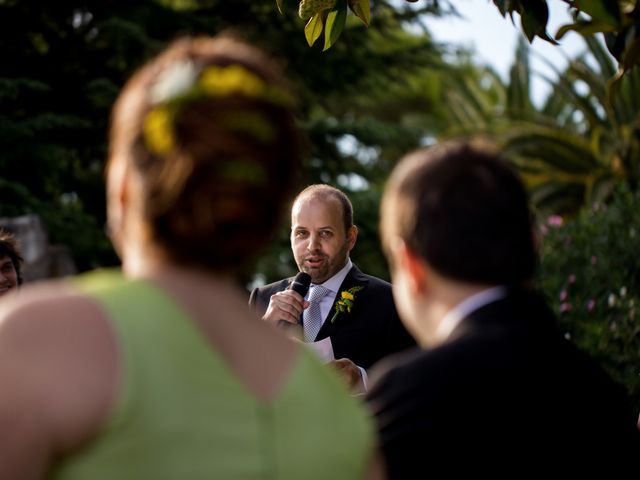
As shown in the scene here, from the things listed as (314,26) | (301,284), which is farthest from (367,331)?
(314,26)

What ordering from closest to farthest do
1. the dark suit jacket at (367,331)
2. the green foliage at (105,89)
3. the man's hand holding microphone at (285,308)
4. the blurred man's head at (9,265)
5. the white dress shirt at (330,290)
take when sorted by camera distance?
1. the man's hand holding microphone at (285,308)
2. the dark suit jacket at (367,331)
3. the white dress shirt at (330,290)
4. the blurred man's head at (9,265)
5. the green foliage at (105,89)

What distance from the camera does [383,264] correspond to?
661 inches

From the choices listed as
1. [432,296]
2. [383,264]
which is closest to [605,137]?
[383,264]

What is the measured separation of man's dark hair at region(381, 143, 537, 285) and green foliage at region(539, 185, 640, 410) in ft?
21.6

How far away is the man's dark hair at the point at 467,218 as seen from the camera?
7.06ft

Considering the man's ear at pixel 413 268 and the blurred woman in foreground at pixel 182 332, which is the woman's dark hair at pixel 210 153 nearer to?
the blurred woman in foreground at pixel 182 332

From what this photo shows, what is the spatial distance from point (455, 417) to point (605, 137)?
15.2 meters

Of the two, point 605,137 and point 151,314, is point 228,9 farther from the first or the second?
point 151,314

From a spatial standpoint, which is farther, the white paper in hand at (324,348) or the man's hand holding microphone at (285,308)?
the white paper in hand at (324,348)

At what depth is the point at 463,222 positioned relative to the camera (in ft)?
7.05

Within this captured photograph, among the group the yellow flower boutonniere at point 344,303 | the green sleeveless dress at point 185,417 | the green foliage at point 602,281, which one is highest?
the green sleeveless dress at point 185,417

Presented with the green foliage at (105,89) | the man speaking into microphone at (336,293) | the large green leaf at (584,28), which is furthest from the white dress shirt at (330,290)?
the green foliage at (105,89)

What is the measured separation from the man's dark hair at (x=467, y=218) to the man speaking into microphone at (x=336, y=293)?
283 cm

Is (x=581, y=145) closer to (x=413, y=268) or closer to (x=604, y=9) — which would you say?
(x=604, y=9)
